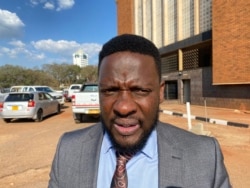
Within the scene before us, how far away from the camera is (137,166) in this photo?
156 centimetres

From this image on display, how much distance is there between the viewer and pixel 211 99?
19297 mm

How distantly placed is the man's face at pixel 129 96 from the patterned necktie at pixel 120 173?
54 mm

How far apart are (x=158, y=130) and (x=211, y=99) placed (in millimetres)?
18432

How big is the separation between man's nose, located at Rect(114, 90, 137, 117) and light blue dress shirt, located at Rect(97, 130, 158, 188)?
0.22 m

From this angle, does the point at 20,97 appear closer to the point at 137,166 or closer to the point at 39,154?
the point at 39,154

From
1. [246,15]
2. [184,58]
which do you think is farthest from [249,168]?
[184,58]

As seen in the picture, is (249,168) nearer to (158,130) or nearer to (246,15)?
(158,130)

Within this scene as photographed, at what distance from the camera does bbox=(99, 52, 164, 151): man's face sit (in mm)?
1520

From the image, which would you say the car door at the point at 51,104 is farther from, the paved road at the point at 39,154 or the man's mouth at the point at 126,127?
the man's mouth at the point at 126,127

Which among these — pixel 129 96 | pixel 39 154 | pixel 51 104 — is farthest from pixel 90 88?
pixel 129 96

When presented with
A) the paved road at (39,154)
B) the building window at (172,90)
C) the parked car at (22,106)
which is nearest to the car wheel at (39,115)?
the parked car at (22,106)

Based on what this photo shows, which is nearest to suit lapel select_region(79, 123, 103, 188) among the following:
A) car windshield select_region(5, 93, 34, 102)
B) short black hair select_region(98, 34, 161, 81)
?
short black hair select_region(98, 34, 161, 81)

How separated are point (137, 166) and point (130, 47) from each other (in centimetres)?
63

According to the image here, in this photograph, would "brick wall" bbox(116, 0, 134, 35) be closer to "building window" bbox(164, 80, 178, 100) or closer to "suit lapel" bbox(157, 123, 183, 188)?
"building window" bbox(164, 80, 178, 100)
